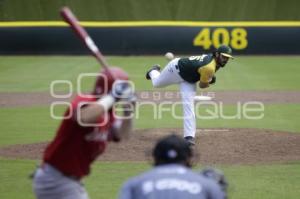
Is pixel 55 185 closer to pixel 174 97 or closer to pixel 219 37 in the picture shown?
pixel 174 97

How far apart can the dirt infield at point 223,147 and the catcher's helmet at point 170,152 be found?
21.3ft

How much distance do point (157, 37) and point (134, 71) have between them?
12.0 feet

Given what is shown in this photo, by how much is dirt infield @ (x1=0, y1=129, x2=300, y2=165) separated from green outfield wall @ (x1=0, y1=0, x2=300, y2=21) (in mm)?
19223

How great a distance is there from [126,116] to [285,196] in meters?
3.86

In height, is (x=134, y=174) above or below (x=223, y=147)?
below

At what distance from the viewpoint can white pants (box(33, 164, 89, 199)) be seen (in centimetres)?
575

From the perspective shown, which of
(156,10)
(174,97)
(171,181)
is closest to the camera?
(171,181)

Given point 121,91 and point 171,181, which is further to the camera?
point 121,91

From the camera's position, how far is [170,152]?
447 centimetres

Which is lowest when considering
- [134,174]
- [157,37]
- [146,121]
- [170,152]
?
[134,174]

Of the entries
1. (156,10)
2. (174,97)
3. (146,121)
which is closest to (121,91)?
(146,121)

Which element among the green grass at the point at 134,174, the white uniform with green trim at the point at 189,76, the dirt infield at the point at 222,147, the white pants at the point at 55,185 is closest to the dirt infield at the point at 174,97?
the dirt infield at the point at 222,147

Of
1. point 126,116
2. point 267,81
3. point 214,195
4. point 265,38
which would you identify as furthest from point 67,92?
point 214,195

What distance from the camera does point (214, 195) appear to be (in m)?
4.39
